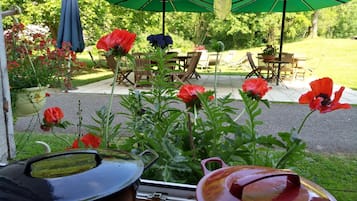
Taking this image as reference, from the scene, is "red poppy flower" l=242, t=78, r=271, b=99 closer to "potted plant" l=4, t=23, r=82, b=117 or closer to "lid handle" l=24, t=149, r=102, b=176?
"lid handle" l=24, t=149, r=102, b=176

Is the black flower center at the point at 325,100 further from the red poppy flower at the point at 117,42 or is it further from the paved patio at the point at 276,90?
the paved patio at the point at 276,90

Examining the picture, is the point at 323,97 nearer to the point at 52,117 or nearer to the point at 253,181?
the point at 253,181

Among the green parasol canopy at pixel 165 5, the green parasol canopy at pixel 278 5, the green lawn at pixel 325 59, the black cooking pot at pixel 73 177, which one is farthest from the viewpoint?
the green lawn at pixel 325 59

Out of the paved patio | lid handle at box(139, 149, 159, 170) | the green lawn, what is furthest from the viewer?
the green lawn

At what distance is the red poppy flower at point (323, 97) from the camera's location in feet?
2.02

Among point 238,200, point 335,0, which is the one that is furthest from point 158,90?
point 335,0

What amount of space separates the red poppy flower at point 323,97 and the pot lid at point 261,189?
0.19 metres

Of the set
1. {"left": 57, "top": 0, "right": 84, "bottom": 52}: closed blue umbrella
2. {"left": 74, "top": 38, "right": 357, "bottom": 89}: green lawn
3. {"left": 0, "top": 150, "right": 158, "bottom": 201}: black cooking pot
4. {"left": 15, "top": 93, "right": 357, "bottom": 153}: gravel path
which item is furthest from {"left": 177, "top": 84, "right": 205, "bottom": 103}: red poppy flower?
{"left": 74, "top": 38, "right": 357, "bottom": 89}: green lawn

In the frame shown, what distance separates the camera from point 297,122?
4289 millimetres

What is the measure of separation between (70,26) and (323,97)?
535 cm

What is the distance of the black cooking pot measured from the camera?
430 millimetres

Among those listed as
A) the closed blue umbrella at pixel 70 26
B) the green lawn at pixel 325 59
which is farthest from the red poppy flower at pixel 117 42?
the green lawn at pixel 325 59

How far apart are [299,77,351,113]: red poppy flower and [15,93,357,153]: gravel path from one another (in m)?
2.38

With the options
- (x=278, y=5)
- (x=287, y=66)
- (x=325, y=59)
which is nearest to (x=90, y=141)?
(x=278, y=5)
